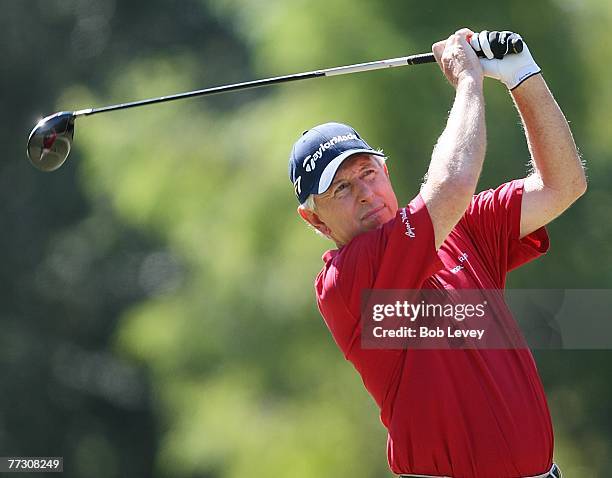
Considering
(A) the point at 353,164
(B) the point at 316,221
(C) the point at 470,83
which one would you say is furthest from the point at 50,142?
(C) the point at 470,83

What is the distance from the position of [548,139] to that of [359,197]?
1.48ft

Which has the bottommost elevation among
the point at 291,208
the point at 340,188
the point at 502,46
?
the point at 340,188

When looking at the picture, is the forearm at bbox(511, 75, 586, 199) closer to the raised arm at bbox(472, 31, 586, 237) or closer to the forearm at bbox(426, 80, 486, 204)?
the raised arm at bbox(472, 31, 586, 237)

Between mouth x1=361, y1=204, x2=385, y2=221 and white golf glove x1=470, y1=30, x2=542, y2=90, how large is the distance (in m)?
0.39

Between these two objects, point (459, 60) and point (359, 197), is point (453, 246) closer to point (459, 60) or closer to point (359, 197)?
point (359, 197)

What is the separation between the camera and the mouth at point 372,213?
2787 mm

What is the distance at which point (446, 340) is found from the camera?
2641 mm

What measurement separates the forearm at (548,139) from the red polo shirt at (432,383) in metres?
0.30

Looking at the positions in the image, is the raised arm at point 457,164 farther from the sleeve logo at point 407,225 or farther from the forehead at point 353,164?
the forehead at point 353,164

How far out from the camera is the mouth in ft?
9.14

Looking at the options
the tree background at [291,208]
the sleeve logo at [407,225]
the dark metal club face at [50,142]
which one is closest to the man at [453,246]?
the sleeve logo at [407,225]

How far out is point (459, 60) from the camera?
2648 millimetres

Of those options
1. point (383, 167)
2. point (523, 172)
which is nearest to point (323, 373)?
point (523, 172)

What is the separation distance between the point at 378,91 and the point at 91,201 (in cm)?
559
